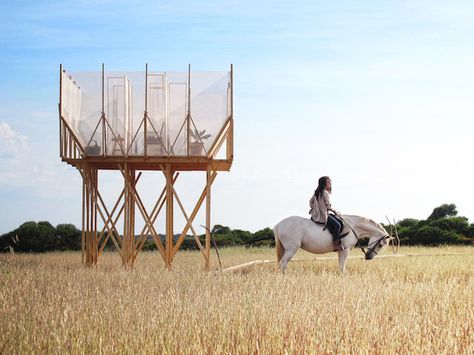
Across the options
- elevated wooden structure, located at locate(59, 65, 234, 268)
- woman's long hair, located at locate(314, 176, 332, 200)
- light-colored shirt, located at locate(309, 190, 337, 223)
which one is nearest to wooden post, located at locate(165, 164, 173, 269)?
elevated wooden structure, located at locate(59, 65, 234, 268)

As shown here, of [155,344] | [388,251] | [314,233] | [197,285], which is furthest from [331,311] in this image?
[388,251]

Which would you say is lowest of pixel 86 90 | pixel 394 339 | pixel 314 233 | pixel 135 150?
pixel 394 339

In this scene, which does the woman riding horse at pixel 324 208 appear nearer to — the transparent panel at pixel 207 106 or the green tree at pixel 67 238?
the transparent panel at pixel 207 106

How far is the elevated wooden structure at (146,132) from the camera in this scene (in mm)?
15414

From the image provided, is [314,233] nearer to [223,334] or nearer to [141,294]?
[141,294]

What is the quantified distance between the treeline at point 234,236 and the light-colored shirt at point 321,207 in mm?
12477

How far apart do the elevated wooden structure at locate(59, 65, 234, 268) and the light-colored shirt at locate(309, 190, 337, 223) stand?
210 cm

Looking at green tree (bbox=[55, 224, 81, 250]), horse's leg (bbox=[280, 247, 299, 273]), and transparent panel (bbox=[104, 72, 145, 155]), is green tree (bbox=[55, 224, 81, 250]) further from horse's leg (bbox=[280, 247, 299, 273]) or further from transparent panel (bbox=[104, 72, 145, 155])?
horse's leg (bbox=[280, 247, 299, 273])

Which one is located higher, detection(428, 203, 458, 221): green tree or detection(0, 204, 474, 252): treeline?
detection(428, 203, 458, 221): green tree

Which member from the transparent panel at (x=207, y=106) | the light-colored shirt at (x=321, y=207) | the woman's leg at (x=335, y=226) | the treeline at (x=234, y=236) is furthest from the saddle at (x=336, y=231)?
the treeline at (x=234, y=236)

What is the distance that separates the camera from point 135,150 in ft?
51.6

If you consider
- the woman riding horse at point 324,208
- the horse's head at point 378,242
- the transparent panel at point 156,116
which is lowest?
the horse's head at point 378,242

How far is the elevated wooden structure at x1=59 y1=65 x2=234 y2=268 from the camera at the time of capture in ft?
50.6

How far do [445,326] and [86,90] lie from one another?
11332 millimetres
